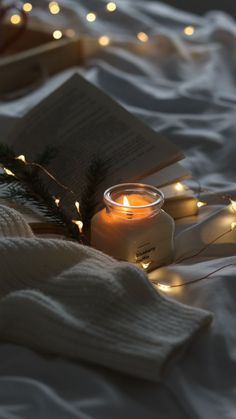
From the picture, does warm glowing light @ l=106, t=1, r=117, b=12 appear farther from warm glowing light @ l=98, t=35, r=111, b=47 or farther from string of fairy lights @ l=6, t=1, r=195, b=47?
warm glowing light @ l=98, t=35, r=111, b=47

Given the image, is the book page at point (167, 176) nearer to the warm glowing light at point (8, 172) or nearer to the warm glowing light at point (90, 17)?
the warm glowing light at point (8, 172)

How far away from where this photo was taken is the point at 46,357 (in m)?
0.68

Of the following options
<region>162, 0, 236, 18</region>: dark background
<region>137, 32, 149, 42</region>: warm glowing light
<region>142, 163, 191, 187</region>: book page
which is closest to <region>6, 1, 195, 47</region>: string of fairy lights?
<region>137, 32, 149, 42</region>: warm glowing light

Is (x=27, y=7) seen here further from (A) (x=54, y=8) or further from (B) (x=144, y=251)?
(B) (x=144, y=251)

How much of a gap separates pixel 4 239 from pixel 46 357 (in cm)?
14

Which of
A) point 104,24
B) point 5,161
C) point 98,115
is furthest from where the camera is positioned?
point 104,24

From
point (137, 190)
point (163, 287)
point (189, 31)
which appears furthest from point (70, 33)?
point (163, 287)

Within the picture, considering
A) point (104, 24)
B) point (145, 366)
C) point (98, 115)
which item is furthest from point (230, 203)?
point (104, 24)

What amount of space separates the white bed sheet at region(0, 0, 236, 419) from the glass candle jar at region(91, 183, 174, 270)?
3cm

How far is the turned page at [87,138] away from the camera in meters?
0.95

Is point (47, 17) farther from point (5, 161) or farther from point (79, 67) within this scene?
point (5, 161)

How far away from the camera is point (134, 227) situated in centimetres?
82

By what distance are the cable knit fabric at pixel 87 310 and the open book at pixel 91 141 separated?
21cm

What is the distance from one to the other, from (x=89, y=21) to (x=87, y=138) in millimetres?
787
